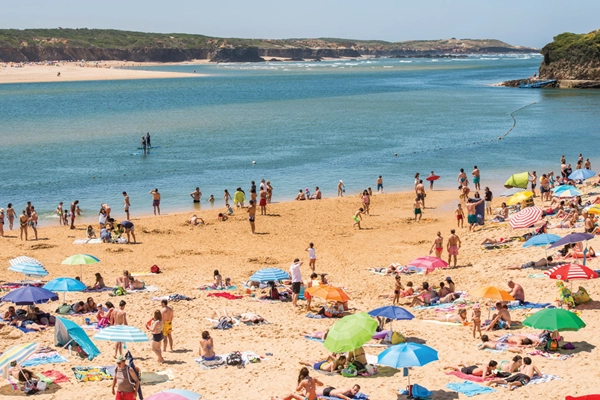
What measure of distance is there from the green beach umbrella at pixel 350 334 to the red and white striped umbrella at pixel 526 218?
9477 mm

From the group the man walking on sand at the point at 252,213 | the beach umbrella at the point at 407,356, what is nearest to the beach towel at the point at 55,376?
the beach umbrella at the point at 407,356

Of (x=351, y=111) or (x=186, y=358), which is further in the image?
(x=351, y=111)

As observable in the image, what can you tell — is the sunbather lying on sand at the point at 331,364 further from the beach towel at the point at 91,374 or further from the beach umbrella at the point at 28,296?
the beach umbrella at the point at 28,296

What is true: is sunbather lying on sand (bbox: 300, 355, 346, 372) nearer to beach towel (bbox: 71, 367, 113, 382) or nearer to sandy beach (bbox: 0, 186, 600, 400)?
sandy beach (bbox: 0, 186, 600, 400)

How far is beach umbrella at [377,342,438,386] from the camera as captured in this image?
11695mm

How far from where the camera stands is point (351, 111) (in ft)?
250

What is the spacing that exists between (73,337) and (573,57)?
9771cm

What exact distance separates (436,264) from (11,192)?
25443 millimetres

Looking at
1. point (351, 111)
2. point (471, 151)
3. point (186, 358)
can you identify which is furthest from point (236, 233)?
point (351, 111)

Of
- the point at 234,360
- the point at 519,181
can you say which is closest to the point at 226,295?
the point at 234,360

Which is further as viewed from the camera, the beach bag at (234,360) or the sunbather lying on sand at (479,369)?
the beach bag at (234,360)

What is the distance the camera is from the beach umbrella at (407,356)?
11.7 metres

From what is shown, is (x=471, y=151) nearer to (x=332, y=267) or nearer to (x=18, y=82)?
(x=332, y=267)

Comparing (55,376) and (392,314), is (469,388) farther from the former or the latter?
(55,376)
